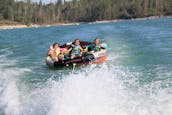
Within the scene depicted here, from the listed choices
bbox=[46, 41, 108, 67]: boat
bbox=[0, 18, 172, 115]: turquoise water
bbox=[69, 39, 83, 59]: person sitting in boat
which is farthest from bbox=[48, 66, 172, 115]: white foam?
bbox=[69, 39, 83, 59]: person sitting in boat

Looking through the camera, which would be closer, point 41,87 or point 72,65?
point 41,87

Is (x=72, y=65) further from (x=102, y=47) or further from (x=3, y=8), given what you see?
(x=3, y=8)

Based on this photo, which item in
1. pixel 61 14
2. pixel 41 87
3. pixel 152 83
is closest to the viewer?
pixel 152 83

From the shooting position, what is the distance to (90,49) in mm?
16703

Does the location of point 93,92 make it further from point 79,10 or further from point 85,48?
point 79,10

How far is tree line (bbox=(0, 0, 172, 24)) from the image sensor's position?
4360 inches

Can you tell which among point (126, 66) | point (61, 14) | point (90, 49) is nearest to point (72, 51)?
point (90, 49)

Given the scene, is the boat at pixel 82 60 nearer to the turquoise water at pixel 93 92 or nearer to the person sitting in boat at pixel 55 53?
the person sitting in boat at pixel 55 53

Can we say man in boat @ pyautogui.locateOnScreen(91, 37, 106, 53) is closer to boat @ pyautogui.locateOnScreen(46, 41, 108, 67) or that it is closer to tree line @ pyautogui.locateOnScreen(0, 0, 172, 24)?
boat @ pyautogui.locateOnScreen(46, 41, 108, 67)

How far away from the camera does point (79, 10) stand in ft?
406

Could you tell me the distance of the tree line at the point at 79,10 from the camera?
110738 mm

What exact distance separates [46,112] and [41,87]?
2.77 metres

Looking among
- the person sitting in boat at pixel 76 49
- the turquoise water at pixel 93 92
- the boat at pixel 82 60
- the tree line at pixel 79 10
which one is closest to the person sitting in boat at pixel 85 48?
the person sitting in boat at pixel 76 49

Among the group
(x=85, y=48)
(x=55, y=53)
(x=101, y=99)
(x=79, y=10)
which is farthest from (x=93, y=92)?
(x=79, y=10)
